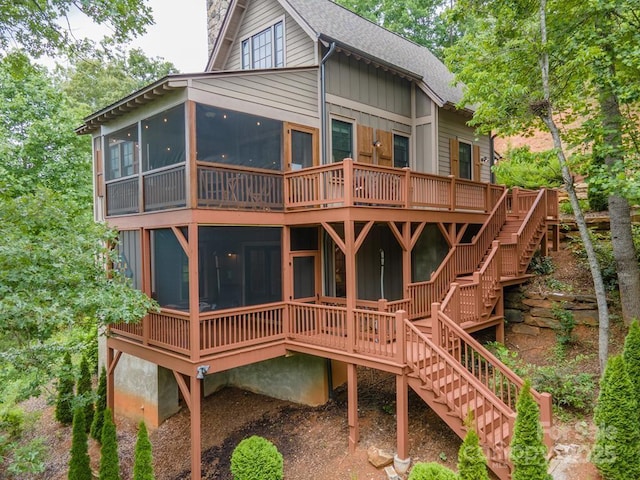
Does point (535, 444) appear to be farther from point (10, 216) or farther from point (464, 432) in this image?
point (10, 216)

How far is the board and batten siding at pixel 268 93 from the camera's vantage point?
8281mm

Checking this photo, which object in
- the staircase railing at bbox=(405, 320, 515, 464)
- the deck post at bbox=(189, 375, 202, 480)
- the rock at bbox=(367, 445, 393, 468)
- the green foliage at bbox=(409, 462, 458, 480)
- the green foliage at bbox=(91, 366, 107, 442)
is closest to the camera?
the green foliage at bbox=(409, 462, 458, 480)

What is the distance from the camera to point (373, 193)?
28.6 feet

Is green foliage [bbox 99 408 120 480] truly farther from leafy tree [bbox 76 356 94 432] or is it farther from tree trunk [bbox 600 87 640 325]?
tree trunk [bbox 600 87 640 325]

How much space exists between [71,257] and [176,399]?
224 inches

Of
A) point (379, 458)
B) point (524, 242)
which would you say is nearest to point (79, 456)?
point (379, 458)

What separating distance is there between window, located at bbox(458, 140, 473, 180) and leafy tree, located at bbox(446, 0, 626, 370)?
3.21m

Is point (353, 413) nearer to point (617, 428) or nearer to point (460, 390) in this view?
point (460, 390)

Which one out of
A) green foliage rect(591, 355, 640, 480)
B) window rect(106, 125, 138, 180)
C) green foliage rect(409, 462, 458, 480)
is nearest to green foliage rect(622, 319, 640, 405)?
green foliage rect(591, 355, 640, 480)

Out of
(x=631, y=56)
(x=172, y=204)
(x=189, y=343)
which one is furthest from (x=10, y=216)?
(x=631, y=56)

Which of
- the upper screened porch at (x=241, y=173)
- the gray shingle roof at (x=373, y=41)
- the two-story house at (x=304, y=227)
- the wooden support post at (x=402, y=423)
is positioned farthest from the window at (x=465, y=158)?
the wooden support post at (x=402, y=423)

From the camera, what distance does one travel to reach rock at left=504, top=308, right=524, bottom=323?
11336 mm

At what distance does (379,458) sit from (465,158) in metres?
10.2

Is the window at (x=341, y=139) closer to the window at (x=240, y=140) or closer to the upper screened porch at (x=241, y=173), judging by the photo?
the upper screened porch at (x=241, y=173)
